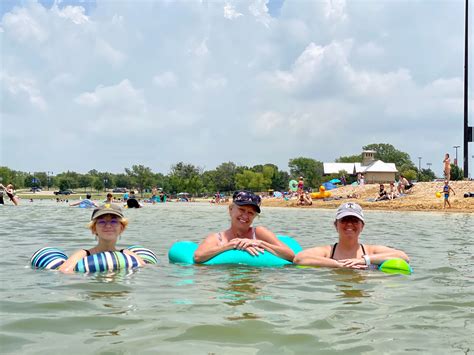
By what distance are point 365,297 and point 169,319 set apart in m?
1.88

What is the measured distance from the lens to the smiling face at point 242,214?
6.51m

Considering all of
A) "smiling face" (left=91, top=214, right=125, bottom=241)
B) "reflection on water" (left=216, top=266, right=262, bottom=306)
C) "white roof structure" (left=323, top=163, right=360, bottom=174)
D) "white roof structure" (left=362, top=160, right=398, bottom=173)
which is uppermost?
"white roof structure" (left=323, top=163, right=360, bottom=174)

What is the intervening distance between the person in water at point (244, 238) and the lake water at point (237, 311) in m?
0.31

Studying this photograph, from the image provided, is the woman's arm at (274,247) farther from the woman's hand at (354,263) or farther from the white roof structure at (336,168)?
the white roof structure at (336,168)

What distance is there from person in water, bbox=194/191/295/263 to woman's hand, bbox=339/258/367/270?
81 cm

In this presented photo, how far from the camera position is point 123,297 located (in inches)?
180

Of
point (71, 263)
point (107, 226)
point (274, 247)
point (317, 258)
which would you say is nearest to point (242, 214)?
point (274, 247)

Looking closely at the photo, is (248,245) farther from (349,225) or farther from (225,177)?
(225,177)

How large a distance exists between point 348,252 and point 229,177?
335 feet

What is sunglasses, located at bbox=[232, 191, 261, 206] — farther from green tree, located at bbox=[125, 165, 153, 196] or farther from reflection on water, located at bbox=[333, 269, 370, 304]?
green tree, located at bbox=[125, 165, 153, 196]

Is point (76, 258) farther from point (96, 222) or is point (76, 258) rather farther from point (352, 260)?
point (352, 260)

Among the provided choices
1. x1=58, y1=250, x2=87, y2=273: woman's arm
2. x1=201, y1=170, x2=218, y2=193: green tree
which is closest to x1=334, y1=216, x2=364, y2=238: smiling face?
x1=58, y1=250, x2=87, y2=273: woman's arm

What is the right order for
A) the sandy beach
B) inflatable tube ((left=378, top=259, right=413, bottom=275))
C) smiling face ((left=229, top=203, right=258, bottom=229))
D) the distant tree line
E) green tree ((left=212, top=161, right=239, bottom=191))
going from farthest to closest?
green tree ((left=212, top=161, right=239, bottom=191)) → the distant tree line → the sandy beach → smiling face ((left=229, top=203, right=258, bottom=229)) → inflatable tube ((left=378, top=259, right=413, bottom=275))

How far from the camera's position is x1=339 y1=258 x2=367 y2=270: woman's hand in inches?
240
